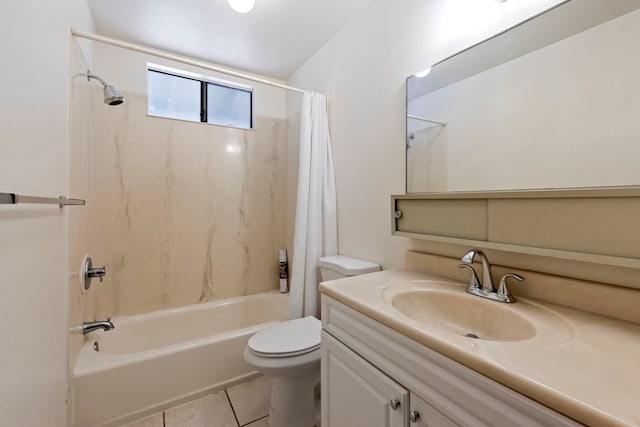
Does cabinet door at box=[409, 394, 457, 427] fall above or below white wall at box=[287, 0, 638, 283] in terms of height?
below

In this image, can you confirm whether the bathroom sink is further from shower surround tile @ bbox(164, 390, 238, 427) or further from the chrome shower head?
the chrome shower head

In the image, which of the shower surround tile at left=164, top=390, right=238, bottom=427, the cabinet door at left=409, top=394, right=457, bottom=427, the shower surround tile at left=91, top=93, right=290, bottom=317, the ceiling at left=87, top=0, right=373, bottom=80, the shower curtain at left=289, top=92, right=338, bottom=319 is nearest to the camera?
the cabinet door at left=409, top=394, right=457, bottom=427

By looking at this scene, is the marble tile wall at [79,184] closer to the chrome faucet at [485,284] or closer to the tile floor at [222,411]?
the tile floor at [222,411]

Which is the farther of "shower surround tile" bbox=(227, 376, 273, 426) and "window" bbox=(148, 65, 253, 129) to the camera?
"window" bbox=(148, 65, 253, 129)

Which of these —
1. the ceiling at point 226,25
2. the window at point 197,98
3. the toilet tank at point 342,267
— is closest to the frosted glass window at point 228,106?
the window at point 197,98

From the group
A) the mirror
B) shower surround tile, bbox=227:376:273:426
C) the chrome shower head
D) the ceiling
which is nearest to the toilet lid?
shower surround tile, bbox=227:376:273:426

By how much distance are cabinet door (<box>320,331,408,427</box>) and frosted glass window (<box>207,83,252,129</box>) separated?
2.11 metres

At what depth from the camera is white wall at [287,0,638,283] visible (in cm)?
110

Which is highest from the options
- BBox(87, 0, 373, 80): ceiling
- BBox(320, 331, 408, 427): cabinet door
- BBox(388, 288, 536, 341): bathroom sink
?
BBox(87, 0, 373, 80): ceiling

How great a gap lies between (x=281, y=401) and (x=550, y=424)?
1.26 m

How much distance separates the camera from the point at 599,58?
2.59 ft

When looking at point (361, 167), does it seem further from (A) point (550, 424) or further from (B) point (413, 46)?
(A) point (550, 424)

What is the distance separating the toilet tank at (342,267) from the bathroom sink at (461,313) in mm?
520

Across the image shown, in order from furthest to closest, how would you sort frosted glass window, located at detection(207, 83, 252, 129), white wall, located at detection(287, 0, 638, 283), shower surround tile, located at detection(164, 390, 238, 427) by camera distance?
frosted glass window, located at detection(207, 83, 252, 129)
shower surround tile, located at detection(164, 390, 238, 427)
white wall, located at detection(287, 0, 638, 283)
